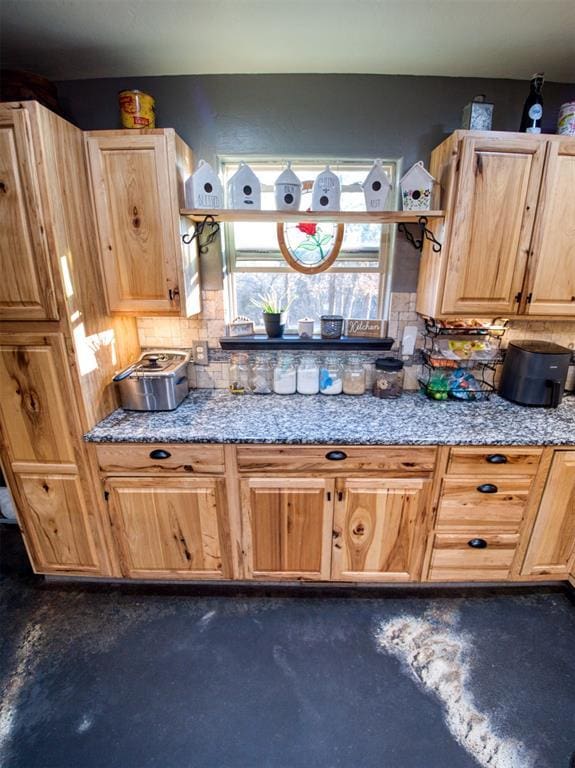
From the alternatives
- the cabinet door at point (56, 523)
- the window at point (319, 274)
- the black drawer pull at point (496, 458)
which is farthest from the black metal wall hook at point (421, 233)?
the cabinet door at point (56, 523)

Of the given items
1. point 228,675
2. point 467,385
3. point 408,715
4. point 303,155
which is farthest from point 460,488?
point 303,155

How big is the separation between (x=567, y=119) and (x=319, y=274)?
1.33 metres

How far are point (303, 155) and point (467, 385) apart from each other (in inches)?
61.5

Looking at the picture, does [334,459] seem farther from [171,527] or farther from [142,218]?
[142,218]

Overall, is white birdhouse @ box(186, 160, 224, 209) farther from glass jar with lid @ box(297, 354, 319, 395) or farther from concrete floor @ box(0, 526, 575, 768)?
concrete floor @ box(0, 526, 575, 768)

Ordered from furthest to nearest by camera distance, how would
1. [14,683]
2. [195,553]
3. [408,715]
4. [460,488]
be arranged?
[195,553]
[460,488]
[14,683]
[408,715]

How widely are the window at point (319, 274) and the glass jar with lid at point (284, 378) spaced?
0.30 meters

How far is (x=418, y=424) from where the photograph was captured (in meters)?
1.68

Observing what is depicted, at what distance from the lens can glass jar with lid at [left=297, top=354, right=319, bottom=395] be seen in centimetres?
202

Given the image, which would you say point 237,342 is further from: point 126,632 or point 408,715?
point 408,715

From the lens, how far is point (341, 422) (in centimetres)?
169

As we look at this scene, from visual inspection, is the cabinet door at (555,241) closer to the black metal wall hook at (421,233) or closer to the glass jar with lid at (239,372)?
the black metal wall hook at (421,233)

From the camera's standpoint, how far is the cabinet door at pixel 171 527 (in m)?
1.64

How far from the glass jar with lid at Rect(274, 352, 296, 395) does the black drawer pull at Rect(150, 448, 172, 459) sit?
0.73 metres
